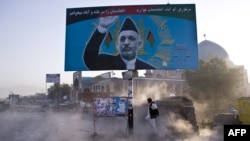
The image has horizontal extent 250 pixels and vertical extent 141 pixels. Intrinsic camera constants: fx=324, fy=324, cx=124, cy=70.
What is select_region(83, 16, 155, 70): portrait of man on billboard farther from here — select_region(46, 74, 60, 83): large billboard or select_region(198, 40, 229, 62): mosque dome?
select_region(198, 40, 229, 62): mosque dome

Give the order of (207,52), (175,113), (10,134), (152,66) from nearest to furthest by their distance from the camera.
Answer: (10,134) < (152,66) < (175,113) < (207,52)

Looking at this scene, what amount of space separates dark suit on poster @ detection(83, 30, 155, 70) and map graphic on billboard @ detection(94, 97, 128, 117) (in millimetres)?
2012

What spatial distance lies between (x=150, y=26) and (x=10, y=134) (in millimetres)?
7924

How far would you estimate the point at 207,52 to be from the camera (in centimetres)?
5738

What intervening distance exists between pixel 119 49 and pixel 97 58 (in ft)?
3.79

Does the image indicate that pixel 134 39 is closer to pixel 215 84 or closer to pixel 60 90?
pixel 215 84

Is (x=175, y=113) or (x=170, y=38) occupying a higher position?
(x=170, y=38)

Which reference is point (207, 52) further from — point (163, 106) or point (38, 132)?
point (38, 132)

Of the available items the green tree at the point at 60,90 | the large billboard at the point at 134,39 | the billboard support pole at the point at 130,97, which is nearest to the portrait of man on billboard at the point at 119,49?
the large billboard at the point at 134,39

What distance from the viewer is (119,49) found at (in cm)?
1553

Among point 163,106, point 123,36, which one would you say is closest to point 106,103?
point 123,36

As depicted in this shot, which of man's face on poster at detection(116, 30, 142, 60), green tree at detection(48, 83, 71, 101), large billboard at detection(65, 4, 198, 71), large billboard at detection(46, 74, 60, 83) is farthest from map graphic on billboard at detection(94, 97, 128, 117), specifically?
green tree at detection(48, 83, 71, 101)

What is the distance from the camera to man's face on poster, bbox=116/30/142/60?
15359 mm

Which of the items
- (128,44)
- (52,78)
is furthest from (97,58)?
(52,78)
